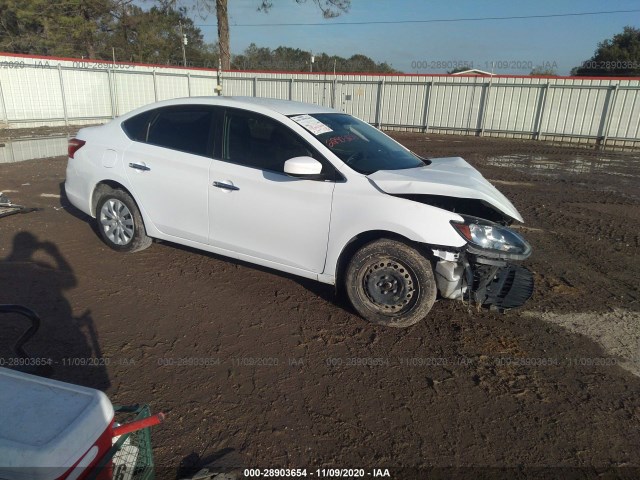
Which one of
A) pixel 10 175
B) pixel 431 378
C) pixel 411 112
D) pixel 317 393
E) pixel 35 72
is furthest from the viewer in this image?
pixel 411 112

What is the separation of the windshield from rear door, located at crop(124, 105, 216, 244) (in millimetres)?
1006

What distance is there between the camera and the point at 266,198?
388 cm

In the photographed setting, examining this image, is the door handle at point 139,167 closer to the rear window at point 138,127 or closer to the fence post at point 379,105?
the rear window at point 138,127

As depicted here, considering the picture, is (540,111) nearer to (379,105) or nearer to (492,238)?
(379,105)

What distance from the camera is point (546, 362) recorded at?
3326 millimetres

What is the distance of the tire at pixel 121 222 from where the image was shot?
4.77m

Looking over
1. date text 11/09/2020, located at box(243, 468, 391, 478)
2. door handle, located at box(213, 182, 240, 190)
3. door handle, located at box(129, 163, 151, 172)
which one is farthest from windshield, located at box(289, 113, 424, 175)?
date text 11/09/2020, located at box(243, 468, 391, 478)

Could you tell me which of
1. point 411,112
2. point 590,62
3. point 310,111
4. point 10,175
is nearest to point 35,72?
point 10,175

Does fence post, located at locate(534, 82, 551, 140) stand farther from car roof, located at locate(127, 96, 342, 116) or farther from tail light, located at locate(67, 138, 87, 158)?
tail light, located at locate(67, 138, 87, 158)

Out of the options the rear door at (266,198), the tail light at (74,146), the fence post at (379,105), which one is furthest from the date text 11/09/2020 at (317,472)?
the fence post at (379,105)

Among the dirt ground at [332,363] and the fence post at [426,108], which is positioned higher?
the fence post at [426,108]

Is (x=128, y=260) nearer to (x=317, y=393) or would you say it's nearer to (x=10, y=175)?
(x=317, y=393)

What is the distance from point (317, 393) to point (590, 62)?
46.6 meters

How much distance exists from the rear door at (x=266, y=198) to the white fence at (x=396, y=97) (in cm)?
1667
